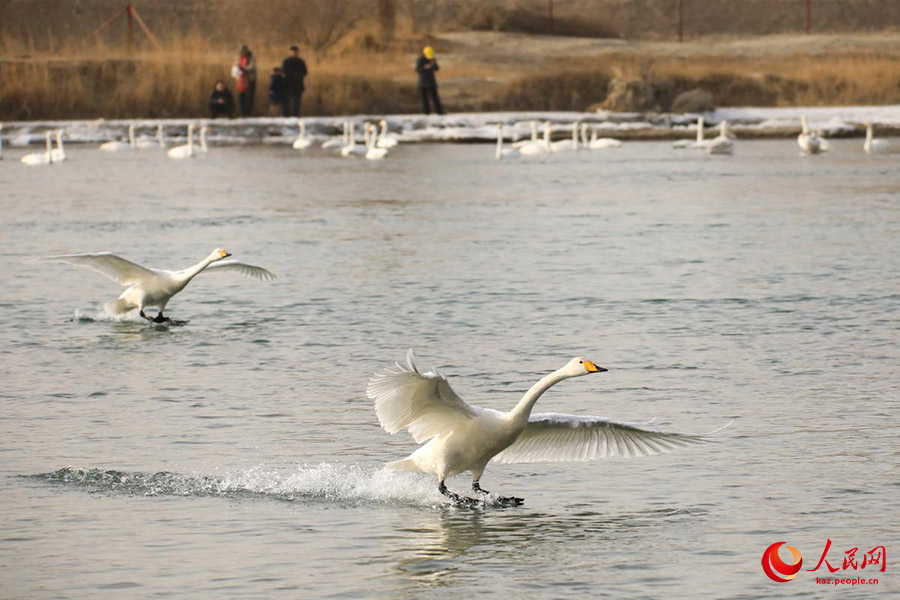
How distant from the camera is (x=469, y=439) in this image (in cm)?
862

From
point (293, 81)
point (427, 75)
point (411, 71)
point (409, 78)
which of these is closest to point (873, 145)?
point (427, 75)

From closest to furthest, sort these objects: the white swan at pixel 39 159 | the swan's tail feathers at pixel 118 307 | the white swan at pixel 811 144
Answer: the swan's tail feathers at pixel 118 307 → the white swan at pixel 39 159 → the white swan at pixel 811 144

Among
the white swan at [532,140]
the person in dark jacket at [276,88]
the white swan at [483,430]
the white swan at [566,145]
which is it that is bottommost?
the white swan at [566,145]

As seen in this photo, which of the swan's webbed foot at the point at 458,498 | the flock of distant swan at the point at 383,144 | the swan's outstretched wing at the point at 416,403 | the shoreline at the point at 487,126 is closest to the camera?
the swan's outstretched wing at the point at 416,403

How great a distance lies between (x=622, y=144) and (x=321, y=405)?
115ft

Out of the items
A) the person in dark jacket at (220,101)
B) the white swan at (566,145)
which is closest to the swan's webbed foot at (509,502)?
the white swan at (566,145)

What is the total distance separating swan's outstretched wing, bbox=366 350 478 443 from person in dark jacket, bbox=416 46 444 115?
3492cm

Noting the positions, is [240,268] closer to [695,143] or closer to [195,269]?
[195,269]

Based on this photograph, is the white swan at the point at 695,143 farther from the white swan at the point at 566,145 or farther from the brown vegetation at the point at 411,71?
the brown vegetation at the point at 411,71

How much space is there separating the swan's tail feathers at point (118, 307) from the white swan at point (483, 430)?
7.12 m

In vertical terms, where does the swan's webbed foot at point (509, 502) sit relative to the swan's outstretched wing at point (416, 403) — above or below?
below

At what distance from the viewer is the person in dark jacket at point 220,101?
45438 millimetres

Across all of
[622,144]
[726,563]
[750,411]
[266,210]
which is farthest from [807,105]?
[726,563]

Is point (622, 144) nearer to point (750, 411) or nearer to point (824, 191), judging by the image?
point (824, 191)
